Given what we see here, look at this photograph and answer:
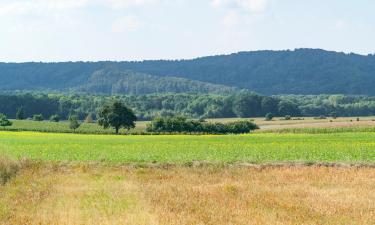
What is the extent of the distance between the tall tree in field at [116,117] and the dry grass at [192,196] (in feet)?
242

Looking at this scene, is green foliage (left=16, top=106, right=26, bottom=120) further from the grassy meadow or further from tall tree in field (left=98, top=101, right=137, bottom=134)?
the grassy meadow

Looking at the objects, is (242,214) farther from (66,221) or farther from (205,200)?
(66,221)

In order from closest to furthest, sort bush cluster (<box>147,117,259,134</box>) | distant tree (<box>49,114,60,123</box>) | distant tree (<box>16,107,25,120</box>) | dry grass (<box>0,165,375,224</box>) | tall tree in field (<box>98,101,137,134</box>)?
dry grass (<box>0,165,375,224</box>) → bush cluster (<box>147,117,259,134</box>) → tall tree in field (<box>98,101,137,134</box>) → distant tree (<box>49,114,60,123</box>) → distant tree (<box>16,107,25,120</box>)

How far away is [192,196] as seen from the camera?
23906 mm

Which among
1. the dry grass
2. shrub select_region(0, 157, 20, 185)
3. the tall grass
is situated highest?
the tall grass

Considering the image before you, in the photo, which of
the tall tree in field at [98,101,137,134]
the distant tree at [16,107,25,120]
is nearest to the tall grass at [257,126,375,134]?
the tall tree in field at [98,101,137,134]

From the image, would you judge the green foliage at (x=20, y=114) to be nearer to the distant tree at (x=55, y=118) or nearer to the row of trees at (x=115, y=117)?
the distant tree at (x=55, y=118)

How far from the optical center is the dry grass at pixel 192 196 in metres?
19.3

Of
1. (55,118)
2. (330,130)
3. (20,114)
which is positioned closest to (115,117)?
(330,130)

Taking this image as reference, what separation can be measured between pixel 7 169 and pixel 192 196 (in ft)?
40.1

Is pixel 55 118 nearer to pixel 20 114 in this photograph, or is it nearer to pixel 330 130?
pixel 20 114

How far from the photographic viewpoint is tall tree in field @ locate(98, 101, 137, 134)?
108981mm

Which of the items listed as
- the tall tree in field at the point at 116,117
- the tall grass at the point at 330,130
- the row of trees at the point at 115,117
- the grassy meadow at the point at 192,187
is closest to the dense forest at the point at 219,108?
the row of trees at the point at 115,117

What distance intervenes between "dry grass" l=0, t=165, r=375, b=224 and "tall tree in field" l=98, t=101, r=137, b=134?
73.7 meters
